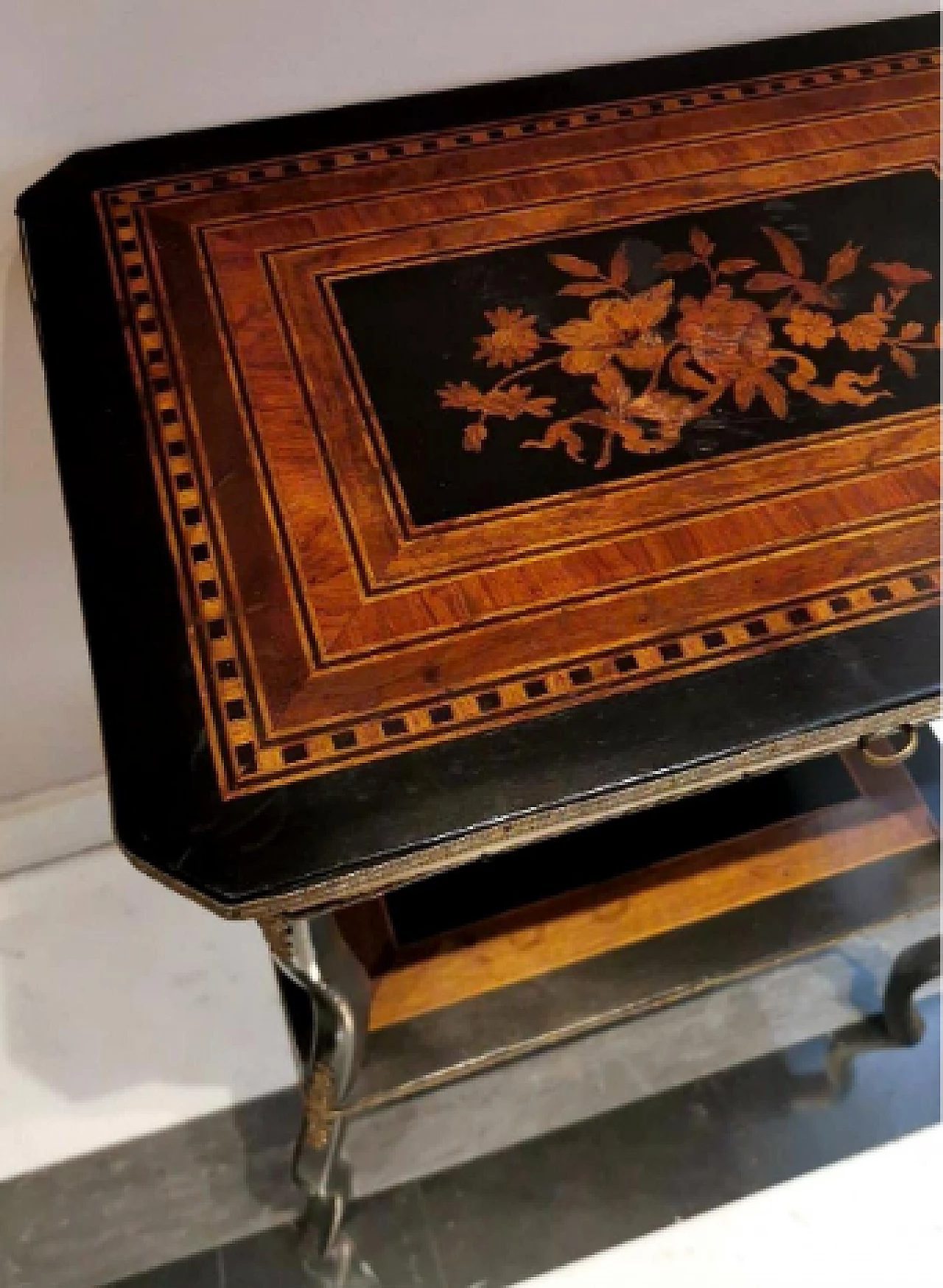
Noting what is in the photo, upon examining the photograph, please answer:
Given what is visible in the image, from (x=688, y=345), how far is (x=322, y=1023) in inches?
20.9

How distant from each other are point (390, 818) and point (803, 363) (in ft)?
1.31

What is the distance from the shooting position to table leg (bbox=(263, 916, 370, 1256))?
0.73 meters

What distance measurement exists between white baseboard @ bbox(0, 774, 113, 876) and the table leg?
17.1 inches

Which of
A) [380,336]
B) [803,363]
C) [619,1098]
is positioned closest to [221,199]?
[380,336]

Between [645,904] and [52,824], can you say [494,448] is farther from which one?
[52,824]

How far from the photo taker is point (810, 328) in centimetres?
72

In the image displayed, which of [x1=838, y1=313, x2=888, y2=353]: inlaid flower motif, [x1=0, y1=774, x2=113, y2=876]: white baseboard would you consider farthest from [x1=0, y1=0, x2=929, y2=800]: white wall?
[x1=0, y1=774, x2=113, y2=876]: white baseboard

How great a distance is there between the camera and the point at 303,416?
0.67 meters

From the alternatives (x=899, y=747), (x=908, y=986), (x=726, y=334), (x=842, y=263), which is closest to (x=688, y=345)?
(x=726, y=334)

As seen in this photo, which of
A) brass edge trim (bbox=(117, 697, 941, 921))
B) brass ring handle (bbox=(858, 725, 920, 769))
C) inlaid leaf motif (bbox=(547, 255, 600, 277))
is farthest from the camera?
inlaid leaf motif (bbox=(547, 255, 600, 277))

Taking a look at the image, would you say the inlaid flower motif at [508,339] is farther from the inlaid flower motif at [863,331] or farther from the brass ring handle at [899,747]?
the brass ring handle at [899,747]

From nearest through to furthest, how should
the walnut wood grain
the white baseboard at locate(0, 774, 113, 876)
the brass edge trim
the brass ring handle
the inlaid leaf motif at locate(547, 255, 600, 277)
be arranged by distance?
the brass edge trim → the brass ring handle → the inlaid leaf motif at locate(547, 255, 600, 277) → the walnut wood grain → the white baseboard at locate(0, 774, 113, 876)

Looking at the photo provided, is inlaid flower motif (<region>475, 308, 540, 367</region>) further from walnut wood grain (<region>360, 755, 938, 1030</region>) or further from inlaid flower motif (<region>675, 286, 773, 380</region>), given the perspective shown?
walnut wood grain (<region>360, 755, 938, 1030</region>)

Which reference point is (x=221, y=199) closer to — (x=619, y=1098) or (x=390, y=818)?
(x=390, y=818)
